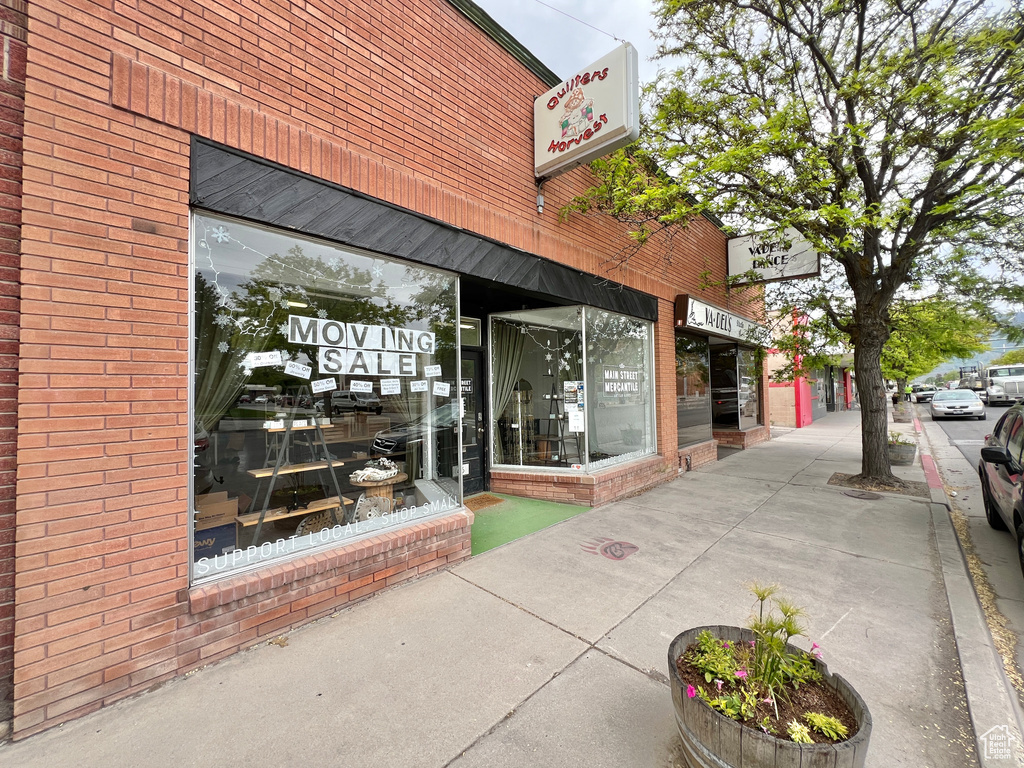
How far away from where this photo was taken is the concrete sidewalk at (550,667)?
212cm

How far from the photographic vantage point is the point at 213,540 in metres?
2.99

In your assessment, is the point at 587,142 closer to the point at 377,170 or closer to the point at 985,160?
the point at 377,170

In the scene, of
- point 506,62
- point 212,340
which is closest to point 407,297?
point 212,340

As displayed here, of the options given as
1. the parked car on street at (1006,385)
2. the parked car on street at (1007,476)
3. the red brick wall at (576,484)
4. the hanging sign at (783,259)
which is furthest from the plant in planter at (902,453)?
the parked car on street at (1006,385)

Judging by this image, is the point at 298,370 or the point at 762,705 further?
the point at 298,370

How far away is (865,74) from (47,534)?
30.4ft

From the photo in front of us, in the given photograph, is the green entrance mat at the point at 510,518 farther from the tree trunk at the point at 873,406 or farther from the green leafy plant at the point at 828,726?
the tree trunk at the point at 873,406

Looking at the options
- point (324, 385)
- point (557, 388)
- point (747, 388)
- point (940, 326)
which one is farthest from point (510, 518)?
point (747, 388)

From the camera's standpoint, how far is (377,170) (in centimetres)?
382

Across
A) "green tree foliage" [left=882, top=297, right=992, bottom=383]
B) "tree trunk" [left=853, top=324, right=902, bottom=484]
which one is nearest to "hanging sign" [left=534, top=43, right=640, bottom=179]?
"tree trunk" [left=853, top=324, right=902, bottom=484]

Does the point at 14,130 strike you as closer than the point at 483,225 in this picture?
Yes

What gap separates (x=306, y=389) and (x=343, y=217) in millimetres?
1449

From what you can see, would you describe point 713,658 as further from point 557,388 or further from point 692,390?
point 692,390

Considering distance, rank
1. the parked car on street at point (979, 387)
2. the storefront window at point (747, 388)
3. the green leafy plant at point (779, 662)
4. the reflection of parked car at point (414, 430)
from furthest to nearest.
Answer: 1. the parked car on street at point (979, 387)
2. the storefront window at point (747, 388)
3. the reflection of parked car at point (414, 430)
4. the green leafy plant at point (779, 662)
